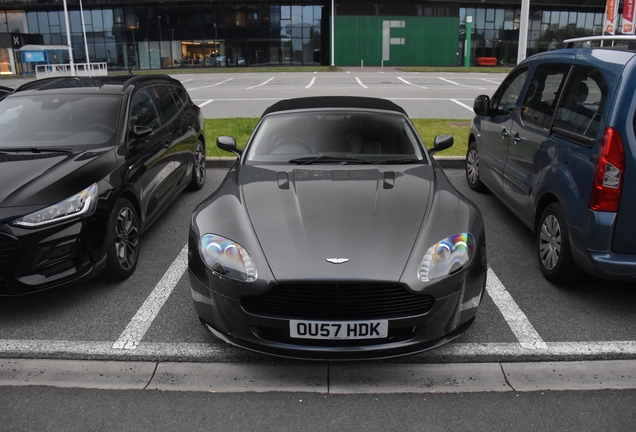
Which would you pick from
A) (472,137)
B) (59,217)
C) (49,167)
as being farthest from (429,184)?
(472,137)

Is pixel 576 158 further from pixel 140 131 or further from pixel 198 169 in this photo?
pixel 198 169

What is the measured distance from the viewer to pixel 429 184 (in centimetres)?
408

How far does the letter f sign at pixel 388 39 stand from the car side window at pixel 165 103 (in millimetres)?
45074

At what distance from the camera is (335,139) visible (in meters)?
4.70

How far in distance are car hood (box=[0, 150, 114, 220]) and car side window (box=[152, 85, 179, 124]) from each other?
5.44 feet

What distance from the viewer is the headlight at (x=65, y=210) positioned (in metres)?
3.82

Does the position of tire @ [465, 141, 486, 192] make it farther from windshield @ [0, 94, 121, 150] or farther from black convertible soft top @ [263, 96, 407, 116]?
windshield @ [0, 94, 121, 150]

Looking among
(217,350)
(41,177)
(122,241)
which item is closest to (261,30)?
(122,241)

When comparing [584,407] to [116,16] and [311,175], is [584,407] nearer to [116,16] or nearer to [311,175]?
[311,175]

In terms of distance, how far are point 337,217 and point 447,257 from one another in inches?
28.8

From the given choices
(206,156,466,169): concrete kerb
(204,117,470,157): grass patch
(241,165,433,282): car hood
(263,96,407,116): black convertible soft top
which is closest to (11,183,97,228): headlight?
(241,165,433,282): car hood

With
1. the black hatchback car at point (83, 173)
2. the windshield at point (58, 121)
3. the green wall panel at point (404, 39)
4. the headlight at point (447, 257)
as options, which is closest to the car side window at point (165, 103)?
the black hatchback car at point (83, 173)

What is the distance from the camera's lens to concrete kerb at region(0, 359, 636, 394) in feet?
10.6

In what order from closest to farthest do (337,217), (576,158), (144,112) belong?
(337,217) < (576,158) < (144,112)
